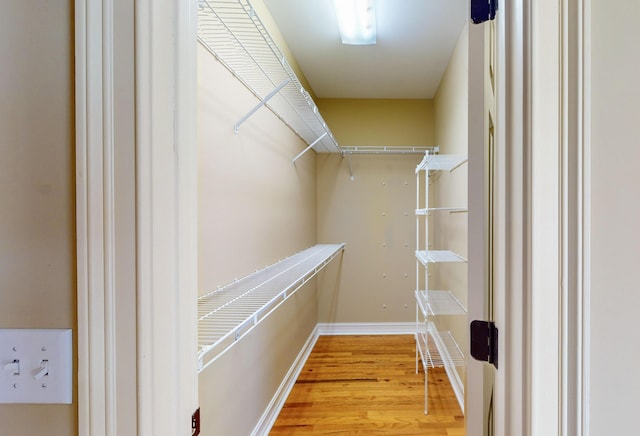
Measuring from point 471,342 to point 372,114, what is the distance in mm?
2896

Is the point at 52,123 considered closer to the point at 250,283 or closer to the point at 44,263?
the point at 44,263

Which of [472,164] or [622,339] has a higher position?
[472,164]

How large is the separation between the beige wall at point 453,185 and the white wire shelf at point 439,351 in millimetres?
59

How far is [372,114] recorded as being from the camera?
3.29 metres

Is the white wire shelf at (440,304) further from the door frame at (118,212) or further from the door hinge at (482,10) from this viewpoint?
the door frame at (118,212)

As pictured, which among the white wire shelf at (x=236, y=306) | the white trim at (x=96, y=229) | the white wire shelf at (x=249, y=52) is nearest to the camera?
the white trim at (x=96, y=229)

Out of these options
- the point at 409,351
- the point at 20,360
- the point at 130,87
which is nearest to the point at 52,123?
the point at 130,87

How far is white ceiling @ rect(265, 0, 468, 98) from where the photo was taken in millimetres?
1890

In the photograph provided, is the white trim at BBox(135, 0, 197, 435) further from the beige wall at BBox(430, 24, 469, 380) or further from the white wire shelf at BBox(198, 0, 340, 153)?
the beige wall at BBox(430, 24, 469, 380)

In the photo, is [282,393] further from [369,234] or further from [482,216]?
[482,216]

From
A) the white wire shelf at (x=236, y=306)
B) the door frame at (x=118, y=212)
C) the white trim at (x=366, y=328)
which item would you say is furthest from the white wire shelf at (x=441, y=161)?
the door frame at (x=118, y=212)

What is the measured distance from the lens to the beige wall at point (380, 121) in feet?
10.7

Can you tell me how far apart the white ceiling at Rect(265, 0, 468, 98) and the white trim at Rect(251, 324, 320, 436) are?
236 centimetres

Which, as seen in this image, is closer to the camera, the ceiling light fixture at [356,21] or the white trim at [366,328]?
the ceiling light fixture at [356,21]
